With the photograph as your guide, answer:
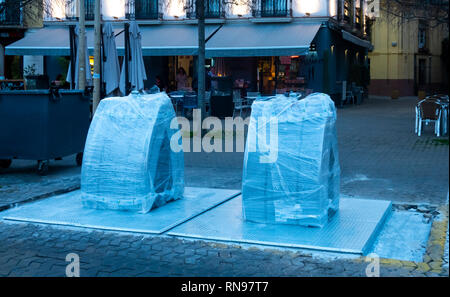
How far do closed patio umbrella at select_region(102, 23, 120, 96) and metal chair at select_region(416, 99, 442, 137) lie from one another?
746 centimetres

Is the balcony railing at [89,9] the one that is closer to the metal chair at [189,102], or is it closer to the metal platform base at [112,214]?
the metal chair at [189,102]

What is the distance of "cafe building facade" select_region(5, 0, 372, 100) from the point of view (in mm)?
23672

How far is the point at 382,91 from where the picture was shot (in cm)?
3888

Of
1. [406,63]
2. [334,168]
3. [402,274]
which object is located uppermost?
[406,63]

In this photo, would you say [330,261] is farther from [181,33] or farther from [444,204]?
[181,33]

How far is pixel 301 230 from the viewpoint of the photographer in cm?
542

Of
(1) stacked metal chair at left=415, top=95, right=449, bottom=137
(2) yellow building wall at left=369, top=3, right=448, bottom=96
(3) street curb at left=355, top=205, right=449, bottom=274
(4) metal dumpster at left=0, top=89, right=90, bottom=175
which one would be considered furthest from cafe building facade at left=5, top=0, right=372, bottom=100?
(3) street curb at left=355, top=205, right=449, bottom=274

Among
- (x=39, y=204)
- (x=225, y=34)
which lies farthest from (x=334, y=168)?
(x=225, y=34)

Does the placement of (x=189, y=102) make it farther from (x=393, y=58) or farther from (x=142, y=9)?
(x=393, y=58)

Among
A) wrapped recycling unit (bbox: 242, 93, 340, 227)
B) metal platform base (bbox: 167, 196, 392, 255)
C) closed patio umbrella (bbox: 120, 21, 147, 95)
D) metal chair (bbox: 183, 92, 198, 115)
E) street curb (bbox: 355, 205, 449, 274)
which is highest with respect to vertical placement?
closed patio umbrella (bbox: 120, 21, 147, 95)

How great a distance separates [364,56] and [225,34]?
50.6 feet

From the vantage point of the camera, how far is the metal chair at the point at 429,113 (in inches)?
560

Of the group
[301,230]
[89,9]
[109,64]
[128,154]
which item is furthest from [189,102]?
[301,230]

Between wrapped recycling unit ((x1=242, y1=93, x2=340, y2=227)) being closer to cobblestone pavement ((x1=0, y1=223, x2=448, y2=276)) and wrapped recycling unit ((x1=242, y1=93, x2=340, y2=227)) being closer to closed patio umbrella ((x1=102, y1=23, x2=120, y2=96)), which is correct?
cobblestone pavement ((x1=0, y1=223, x2=448, y2=276))
